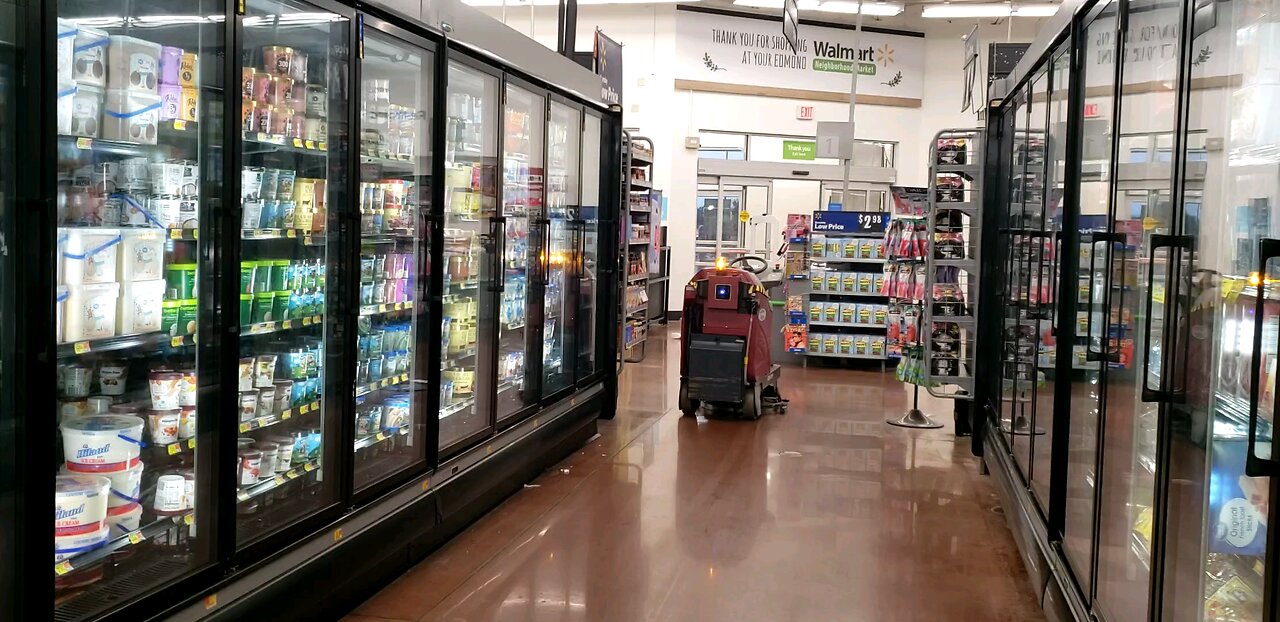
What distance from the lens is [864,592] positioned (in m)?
4.40

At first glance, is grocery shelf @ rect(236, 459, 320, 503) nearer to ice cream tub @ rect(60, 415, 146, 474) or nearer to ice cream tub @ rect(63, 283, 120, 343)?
ice cream tub @ rect(60, 415, 146, 474)

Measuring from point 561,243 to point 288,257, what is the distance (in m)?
3.18

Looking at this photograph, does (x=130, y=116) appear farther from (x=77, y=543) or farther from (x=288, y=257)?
(x=77, y=543)

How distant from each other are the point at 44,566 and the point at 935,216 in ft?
21.0

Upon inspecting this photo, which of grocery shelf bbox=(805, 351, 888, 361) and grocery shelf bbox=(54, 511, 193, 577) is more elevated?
grocery shelf bbox=(54, 511, 193, 577)

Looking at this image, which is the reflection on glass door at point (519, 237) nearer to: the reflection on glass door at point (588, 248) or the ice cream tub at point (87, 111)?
the reflection on glass door at point (588, 248)

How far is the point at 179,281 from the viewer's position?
3123 mm

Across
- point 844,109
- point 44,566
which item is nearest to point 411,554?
point 44,566

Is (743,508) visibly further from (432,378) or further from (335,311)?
(335,311)

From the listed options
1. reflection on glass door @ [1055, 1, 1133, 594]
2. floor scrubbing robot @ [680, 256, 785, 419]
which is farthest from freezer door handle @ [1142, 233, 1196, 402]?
floor scrubbing robot @ [680, 256, 785, 419]

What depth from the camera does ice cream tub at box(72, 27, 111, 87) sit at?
2771mm

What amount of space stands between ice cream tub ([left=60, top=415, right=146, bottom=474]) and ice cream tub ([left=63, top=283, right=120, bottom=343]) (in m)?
0.26

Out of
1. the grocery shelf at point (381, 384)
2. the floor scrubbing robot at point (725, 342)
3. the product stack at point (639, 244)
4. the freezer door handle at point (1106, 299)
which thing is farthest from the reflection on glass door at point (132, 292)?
the product stack at point (639, 244)

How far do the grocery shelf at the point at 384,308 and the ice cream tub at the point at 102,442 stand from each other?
1227 millimetres
